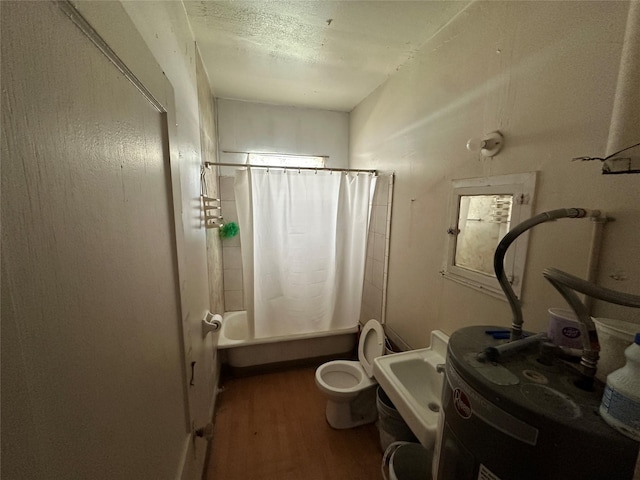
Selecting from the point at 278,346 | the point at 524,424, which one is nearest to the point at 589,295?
the point at 524,424

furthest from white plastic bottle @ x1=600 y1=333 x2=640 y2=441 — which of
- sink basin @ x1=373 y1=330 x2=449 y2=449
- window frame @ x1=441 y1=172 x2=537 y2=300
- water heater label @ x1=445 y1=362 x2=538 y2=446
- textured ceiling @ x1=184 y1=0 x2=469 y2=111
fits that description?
textured ceiling @ x1=184 y1=0 x2=469 y2=111

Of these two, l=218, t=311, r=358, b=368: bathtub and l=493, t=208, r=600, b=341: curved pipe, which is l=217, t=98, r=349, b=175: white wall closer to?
l=218, t=311, r=358, b=368: bathtub

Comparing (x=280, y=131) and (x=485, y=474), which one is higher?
(x=280, y=131)

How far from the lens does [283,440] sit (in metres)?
1.59

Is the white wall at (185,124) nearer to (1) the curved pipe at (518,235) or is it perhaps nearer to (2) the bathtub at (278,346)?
(2) the bathtub at (278,346)

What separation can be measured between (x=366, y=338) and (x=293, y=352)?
0.71 meters

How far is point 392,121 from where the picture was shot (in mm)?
1883

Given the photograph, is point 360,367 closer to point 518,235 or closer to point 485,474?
point 485,474

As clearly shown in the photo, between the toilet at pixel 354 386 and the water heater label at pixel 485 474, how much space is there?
1.14 meters

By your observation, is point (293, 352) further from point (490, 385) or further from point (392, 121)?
point (392, 121)

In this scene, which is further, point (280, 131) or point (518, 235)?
point (280, 131)

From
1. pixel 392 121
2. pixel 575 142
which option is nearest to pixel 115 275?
pixel 575 142

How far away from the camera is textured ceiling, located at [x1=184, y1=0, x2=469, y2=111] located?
124 centimetres

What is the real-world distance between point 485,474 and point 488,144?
1.16 meters
